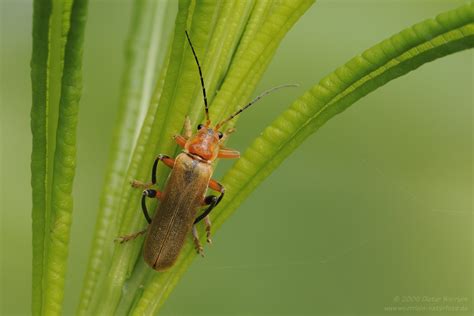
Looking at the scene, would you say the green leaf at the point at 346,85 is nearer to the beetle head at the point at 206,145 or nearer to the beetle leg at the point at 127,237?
the beetle leg at the point at 127,237

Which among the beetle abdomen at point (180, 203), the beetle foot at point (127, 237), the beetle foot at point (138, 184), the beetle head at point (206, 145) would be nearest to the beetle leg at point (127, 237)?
the beetle foot at point (127, 237)

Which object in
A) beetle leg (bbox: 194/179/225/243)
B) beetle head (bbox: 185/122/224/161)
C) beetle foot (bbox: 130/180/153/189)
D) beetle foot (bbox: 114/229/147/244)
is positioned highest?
beetle head (bbox: 185/122/224/161)

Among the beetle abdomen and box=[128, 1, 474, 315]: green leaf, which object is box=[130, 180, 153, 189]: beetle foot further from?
the beetle abdomen

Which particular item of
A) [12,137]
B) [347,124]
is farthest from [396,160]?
[12,137]

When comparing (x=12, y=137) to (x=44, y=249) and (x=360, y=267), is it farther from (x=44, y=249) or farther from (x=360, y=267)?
(x=44, y=249)

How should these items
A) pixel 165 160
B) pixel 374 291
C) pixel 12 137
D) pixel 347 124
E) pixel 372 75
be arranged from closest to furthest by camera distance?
pixel 372 75 < pixel 165 160 < pixel 374 291 < pixel 12 137 < pixel 347 124

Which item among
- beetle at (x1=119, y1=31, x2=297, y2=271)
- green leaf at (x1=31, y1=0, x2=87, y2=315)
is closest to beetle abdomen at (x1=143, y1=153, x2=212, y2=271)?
beetle at (x1=119, y1=31, x2=297, y2=271)

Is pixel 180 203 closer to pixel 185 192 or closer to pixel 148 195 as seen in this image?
pixel 185 192
